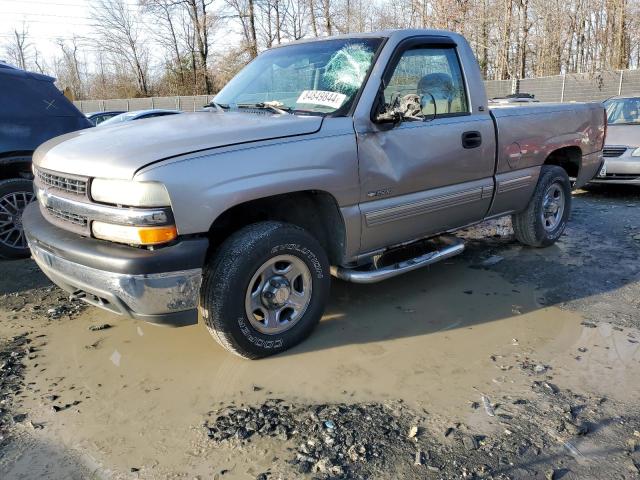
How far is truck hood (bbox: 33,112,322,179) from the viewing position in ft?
9.15

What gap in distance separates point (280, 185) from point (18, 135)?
3.56 m

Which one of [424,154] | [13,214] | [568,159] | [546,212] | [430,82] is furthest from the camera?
[568,159]

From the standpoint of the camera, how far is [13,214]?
519 cm

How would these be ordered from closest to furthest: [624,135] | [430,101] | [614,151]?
[430,101]
[614,151]
[624,135]

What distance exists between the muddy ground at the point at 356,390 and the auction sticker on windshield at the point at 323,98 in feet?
5.05

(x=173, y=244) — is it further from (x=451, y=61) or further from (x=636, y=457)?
(x=451, y=61)

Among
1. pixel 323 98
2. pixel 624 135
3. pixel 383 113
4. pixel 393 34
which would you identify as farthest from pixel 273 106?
pixel 624 135

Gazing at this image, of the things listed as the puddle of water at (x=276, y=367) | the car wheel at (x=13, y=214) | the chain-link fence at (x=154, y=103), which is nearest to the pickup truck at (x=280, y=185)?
the puddle of water at (x=276, y=367)

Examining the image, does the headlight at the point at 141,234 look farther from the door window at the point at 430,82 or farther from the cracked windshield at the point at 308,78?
the door window at the point at 430,82

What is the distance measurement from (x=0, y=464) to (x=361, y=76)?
9.96ft

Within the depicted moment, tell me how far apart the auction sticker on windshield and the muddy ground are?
154 centimetres

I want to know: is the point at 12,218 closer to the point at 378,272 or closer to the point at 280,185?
the point at 280,185

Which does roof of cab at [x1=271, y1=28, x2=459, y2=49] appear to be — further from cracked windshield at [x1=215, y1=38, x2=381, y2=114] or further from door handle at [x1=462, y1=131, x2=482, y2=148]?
door handle at [x1=462, y1=131, x2=482, y2=148]

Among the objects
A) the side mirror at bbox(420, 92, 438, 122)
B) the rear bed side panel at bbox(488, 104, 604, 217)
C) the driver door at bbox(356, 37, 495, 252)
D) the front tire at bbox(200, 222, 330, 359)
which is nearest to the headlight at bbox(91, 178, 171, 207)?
the front tire at bbox(200, 222, 330, 359)
